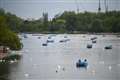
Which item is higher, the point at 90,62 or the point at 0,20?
the point at 0,20

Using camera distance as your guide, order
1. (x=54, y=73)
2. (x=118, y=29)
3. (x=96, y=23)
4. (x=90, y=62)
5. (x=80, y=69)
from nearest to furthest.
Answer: (x=54, y=73) → (x=80, y=69) → (x=90, y=62) → (x=118, y=29) → (x=96, y=23)

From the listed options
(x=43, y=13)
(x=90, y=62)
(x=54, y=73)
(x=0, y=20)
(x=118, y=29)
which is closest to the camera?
(x=54, y=73)

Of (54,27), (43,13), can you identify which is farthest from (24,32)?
(43,13)

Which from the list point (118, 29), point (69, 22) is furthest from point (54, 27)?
point (118, 29)

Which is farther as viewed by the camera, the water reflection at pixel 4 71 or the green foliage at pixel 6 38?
the green foliage at pixel 6 38

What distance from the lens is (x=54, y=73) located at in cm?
2942

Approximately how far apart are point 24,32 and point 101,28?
15.0m

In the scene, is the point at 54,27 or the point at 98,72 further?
the point at 54,27

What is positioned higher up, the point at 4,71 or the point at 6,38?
the point at 6,38

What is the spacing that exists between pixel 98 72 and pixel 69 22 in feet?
196

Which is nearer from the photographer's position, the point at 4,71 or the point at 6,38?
the point at 4,71

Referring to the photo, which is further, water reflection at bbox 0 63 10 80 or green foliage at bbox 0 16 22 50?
green foliage at bbox 0 16 22 50

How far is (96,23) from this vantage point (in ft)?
263

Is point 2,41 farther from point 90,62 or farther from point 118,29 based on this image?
point 118,29
